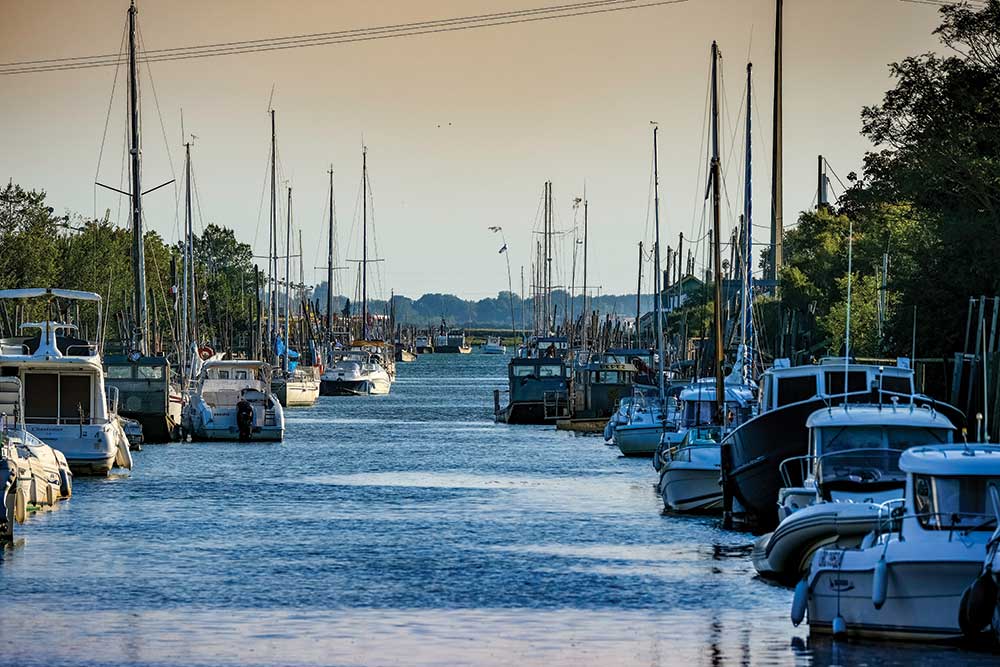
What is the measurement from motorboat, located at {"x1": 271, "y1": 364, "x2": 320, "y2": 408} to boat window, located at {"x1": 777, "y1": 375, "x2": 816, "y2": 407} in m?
82.2

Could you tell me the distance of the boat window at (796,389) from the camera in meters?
43.2

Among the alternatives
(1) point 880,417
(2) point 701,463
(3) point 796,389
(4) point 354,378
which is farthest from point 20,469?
Result: (4) point 354,378

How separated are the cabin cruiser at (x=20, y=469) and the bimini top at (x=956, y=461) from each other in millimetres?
18251

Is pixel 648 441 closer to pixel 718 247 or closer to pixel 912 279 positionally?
pixel 912 279

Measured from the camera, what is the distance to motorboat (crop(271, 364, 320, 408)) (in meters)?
125

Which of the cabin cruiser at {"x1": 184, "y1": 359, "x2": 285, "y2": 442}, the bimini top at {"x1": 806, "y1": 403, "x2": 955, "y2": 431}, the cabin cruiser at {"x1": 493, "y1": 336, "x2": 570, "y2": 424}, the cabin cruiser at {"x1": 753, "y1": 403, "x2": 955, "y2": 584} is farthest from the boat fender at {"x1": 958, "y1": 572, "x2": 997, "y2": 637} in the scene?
the cabin cruiser at {"x1": 493, "y1": 336, "x2": 570, "y2": 424}

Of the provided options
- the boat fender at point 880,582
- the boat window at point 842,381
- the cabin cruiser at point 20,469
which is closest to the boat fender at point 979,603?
the boat fender at point 880,582

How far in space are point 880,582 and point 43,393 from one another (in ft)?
124

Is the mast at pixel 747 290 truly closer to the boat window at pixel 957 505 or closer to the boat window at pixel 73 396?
the boat window at pixel 73 396

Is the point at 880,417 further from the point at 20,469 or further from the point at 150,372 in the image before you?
the point at 150,372

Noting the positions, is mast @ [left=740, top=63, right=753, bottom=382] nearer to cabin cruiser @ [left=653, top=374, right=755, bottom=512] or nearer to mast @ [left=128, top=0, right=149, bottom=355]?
cabin cruiser @ [left=653, top=374, right=755, bottom=512]

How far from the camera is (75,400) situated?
5838cm

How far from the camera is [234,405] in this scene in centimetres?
8144

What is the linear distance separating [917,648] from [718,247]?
2800 centimetres
